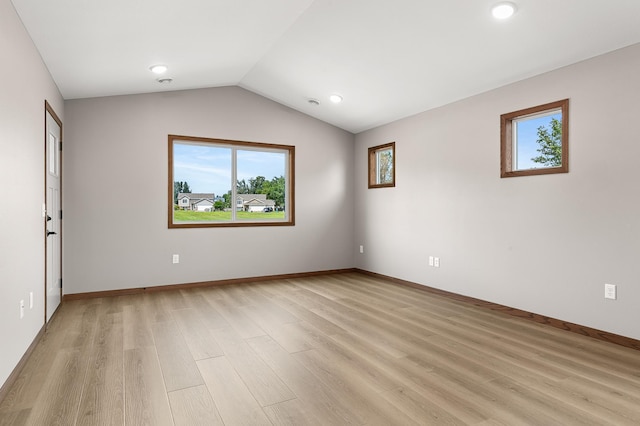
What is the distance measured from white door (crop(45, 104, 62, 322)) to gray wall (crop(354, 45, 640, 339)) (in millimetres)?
4172

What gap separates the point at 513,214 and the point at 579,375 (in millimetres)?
1846

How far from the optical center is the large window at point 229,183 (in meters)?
5.27

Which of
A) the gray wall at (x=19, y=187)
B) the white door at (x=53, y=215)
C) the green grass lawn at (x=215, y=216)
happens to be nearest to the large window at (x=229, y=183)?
the green grass lawn at (x=215, y=216)

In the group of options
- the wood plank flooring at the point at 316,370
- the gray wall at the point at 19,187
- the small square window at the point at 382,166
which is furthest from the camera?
the small square window at the point at 382,166

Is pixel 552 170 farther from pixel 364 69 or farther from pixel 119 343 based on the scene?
pixel 119 343

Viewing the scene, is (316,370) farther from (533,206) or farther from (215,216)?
(215,216)

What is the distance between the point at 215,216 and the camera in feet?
18.0

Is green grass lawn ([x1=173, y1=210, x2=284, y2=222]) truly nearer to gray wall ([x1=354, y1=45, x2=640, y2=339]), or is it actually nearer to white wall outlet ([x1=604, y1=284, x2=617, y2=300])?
gray wall ([x1=354, y1=45, x2=640, y2=339])

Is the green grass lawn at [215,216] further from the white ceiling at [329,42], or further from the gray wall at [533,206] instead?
the gray wall at [533,206]

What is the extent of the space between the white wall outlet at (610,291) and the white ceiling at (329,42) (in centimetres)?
195

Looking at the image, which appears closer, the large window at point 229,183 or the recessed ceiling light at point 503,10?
the recessed ceiling light at point 503,10

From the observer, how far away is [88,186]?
464 centimetres

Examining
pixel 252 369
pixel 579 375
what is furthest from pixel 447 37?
pixel 252 369

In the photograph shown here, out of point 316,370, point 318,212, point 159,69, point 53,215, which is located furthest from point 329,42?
point 53,215
